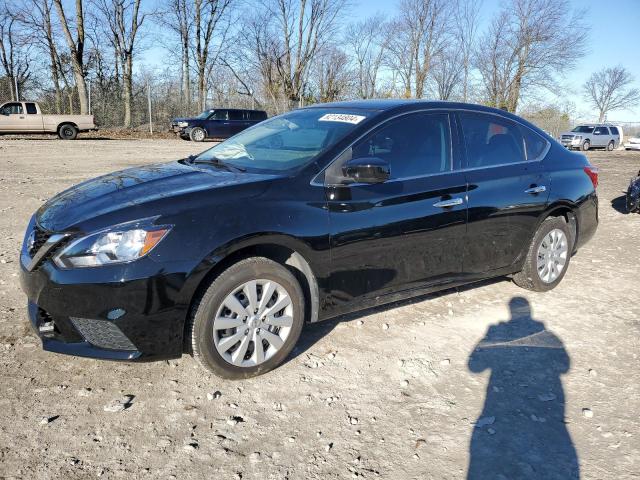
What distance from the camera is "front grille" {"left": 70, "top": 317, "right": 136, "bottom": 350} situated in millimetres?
2719

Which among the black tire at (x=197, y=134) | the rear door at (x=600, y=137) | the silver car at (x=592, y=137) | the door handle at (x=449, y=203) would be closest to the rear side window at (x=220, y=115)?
the black tire at (x=197, y=134)

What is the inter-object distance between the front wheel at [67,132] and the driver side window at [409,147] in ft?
73.7

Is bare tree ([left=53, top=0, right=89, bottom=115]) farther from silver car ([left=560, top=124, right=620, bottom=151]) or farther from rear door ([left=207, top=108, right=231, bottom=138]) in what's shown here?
silver car ([left=560, top=124, right=620, bottom=151])

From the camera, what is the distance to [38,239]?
9.83ft

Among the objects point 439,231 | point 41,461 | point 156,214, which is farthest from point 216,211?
point 439,231

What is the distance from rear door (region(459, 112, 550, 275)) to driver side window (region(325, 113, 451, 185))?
0.25 metres

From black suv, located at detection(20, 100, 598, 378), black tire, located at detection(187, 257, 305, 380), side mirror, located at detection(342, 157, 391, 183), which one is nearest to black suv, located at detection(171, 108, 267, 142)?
black suv, located at detection(20, 100, 598, 378)

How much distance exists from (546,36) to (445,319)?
38.0 meters

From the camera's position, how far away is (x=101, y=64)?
31.3 metres

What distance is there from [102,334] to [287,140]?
1899 millimetres

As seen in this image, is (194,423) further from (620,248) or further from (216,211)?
A: (620,248)

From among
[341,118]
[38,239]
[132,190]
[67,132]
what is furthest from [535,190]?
[67,132]

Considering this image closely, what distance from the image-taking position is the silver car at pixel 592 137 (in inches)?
1184

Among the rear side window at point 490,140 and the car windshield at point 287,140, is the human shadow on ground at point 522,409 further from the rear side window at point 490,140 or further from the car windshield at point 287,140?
the car windshield at point 287,140
